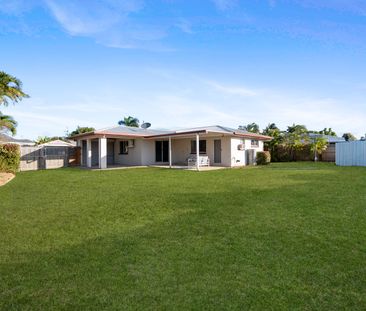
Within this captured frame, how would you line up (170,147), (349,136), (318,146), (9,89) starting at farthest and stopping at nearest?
(349,136)
(318,146)
(170,147)
(9,89)

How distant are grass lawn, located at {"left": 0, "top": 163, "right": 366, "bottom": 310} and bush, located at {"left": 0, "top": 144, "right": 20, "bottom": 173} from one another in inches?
495

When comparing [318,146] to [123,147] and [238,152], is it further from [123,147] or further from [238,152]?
[123,147]

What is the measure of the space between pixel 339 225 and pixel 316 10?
10.0 m

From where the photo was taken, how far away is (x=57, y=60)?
575 inches

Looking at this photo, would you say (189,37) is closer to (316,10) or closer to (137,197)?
(316,10)

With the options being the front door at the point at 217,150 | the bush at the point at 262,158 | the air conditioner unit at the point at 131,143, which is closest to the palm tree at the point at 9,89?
the air conditioner unit at the point at 131,143

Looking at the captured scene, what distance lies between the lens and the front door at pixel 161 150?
24031 mm

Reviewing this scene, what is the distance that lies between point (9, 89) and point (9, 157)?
4848mm

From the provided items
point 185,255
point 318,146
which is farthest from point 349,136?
point 185,255

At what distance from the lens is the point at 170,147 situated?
20719 millimetres

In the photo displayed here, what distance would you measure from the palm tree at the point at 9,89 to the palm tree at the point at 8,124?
245 cm

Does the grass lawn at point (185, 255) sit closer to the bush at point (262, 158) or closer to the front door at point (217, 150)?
the front door at point (217, 150)

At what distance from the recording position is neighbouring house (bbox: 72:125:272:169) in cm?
2053

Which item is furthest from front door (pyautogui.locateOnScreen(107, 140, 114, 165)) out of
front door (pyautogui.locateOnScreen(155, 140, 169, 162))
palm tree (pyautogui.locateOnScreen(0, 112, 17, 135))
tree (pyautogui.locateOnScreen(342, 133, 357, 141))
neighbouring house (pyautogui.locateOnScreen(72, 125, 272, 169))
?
tree (pyautogui.locateOnScreen(342, 133, 357, 141))
